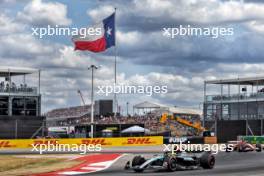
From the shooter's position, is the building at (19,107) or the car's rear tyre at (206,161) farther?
the building at (19,107)

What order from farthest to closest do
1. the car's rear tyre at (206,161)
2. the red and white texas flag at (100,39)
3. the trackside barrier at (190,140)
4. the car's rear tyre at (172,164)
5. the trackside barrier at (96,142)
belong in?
the trackside barrier at (96,142)
the trackside barrier at (190,140)
the red and white texas flag at (100,39)
the car's rear tyre at (206,161)
the car's rear tyre at (172,164)

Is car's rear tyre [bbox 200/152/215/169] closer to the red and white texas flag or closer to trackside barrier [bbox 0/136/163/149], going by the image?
the red and white texas flag

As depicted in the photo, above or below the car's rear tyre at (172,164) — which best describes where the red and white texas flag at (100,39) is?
above

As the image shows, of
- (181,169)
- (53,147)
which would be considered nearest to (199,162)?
(181,169)

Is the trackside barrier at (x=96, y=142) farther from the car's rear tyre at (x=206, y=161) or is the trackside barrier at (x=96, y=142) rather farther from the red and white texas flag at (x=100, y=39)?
the car's rear tyre at (x=206, y=161)

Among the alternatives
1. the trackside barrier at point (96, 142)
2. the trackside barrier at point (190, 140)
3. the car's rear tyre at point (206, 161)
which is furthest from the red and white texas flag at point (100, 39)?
the car's rear tyre at point (206, 161)

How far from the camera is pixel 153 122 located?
72875mm

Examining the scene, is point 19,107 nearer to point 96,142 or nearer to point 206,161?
point 96,142

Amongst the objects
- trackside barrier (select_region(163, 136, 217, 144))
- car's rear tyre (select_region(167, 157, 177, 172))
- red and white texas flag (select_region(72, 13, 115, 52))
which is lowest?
car's rear tyre (select_region(167, 157, 177, 172))

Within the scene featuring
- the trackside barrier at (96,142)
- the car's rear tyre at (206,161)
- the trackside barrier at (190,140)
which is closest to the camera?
the car's rear tyre at (206,161)

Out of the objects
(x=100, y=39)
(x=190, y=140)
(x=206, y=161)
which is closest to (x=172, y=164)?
(x=206, y=161)

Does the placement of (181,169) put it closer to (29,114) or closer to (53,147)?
(53,147)

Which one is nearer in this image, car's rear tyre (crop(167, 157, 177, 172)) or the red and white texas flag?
car's rear tyre (crop(167, 157, 177, 172))

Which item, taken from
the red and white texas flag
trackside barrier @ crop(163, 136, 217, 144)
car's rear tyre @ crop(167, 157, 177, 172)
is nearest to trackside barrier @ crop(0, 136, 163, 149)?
trackside barrier @ crop(163, 136, 217, 144)
